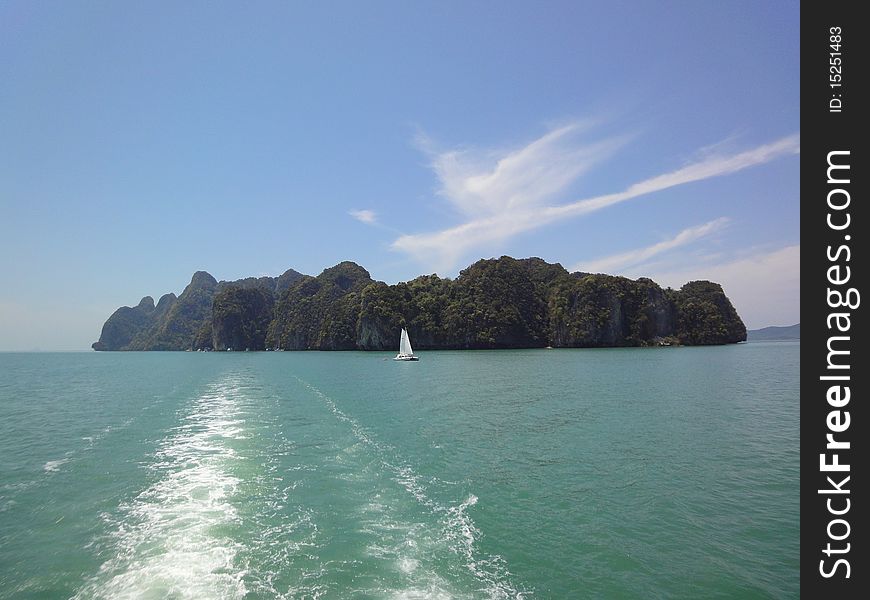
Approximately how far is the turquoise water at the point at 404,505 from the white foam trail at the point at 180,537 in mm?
55

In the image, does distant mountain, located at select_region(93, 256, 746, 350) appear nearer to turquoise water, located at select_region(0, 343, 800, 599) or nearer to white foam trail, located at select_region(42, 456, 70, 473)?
turquoise water, located at select_region(0, 343, 800, 599)

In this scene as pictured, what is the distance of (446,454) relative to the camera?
1778 cm

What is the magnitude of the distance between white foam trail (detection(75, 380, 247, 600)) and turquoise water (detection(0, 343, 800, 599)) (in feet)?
0.18

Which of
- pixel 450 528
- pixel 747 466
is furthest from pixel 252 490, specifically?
pixel 747 466

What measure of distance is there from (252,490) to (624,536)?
10739 millimetres

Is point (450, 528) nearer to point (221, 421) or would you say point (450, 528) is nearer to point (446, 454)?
point (446, 454)

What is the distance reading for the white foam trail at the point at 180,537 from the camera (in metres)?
8.19

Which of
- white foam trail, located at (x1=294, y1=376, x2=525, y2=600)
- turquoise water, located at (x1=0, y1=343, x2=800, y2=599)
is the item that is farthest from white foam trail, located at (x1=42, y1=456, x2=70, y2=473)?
white foam trail, located at (x1=294, y1=376, x2=525, y2=600)

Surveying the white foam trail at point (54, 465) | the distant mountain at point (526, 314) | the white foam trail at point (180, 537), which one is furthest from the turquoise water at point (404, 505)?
the distant mountain at point (526, 314)

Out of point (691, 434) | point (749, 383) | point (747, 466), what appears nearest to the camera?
point (747, 466)

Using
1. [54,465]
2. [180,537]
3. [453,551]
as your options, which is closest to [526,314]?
[54,465]

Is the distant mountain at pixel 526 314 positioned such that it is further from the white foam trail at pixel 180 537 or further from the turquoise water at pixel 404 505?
the white foam trail at pixel 180 537
